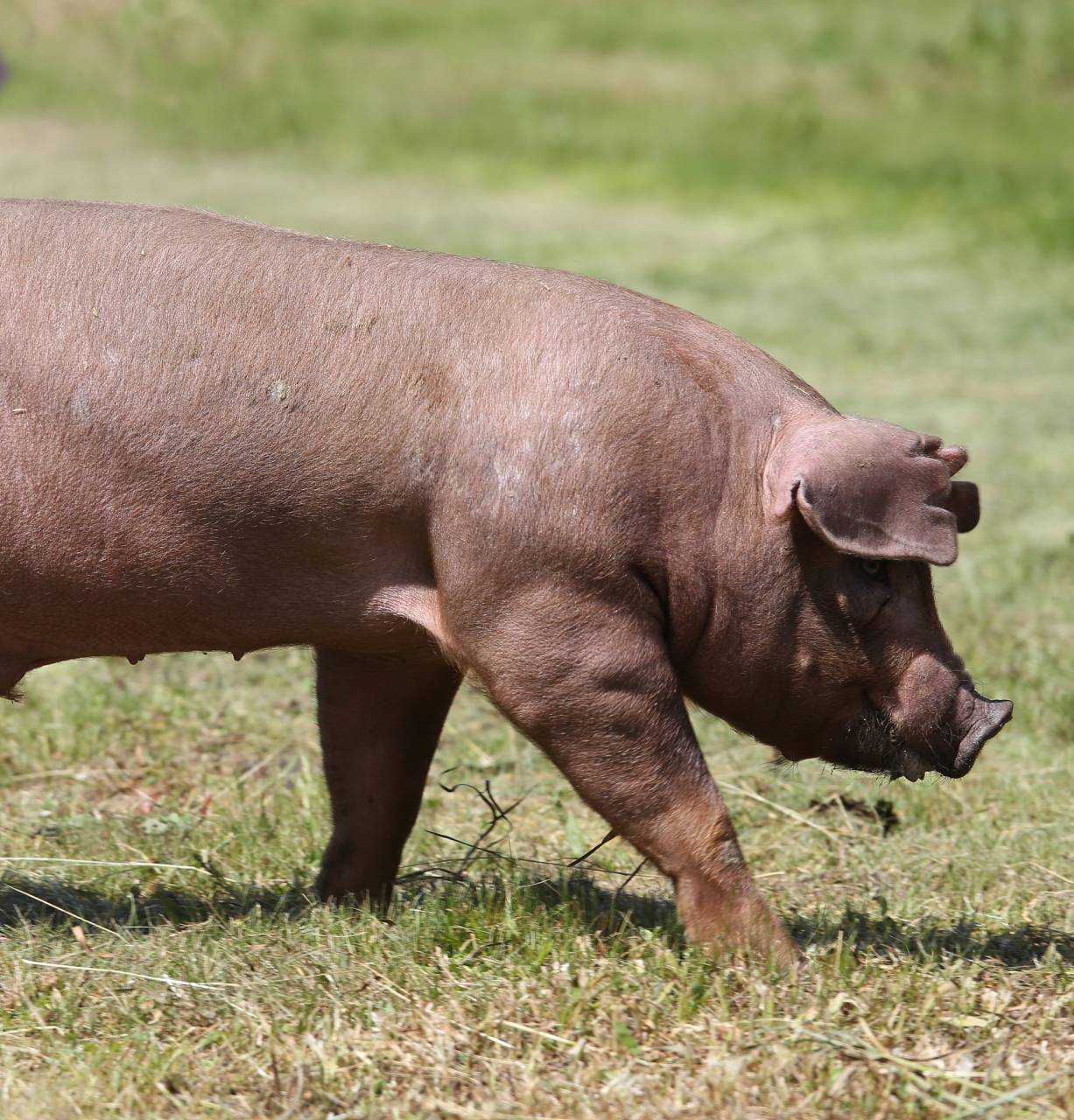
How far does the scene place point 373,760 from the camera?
4262 mm

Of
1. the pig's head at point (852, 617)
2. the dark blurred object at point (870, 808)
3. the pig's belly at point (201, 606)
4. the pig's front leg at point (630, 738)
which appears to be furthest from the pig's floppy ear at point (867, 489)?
the dark blurred object at point (870, 808)

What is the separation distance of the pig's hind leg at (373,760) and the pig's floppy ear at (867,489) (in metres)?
1.12

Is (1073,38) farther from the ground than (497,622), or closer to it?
farther from the ground

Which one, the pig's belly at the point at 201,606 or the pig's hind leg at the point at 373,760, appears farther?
the pig's hind leg at the point at 373,760

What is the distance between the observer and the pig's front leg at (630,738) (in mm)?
3541

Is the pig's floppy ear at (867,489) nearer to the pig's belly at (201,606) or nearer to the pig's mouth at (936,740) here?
the pig's mouth at (936,740)

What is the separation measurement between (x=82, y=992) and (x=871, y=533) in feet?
6.82

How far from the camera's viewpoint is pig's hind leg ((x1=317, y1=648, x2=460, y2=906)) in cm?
423

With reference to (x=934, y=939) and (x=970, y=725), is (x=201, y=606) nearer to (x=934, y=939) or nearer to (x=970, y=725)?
(x=970, y=725)

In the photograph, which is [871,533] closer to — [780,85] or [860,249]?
[860,249]

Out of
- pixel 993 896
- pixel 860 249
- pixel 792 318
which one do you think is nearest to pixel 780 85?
pixel 860 249

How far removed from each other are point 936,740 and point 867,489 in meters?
0.73

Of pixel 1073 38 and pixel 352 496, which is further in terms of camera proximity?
pixel 1073 38

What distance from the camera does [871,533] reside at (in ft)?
12.0
